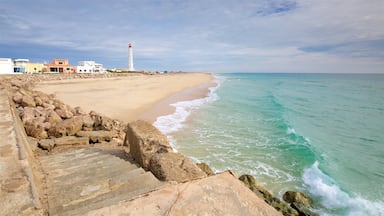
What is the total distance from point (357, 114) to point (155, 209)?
63.2 feet

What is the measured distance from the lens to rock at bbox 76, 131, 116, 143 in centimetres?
553

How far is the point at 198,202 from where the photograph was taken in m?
1.75

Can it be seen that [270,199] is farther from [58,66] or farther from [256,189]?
[58,66]

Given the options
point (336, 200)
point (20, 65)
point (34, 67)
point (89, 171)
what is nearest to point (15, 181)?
point (89, 171)

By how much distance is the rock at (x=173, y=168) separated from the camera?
247 centimetres

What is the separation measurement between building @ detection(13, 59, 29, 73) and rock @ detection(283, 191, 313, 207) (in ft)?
192

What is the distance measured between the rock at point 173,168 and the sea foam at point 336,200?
4.19m

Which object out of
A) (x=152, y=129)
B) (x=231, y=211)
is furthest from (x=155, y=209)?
(x=152, y=129)

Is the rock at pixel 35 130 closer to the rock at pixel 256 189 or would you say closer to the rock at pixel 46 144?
the rock at pixel 46 144

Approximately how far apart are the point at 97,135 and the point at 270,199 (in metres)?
4.62

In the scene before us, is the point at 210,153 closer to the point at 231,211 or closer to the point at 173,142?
the point at 173,142

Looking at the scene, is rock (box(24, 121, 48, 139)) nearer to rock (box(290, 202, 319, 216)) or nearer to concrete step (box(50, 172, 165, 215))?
concrete step (box(50, 172, 165, 215))

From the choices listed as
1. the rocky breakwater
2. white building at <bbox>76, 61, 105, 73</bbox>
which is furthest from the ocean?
white building at <bbox>76, 61, 105, 73</bbox>

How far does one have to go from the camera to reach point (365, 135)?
35.5 feet
